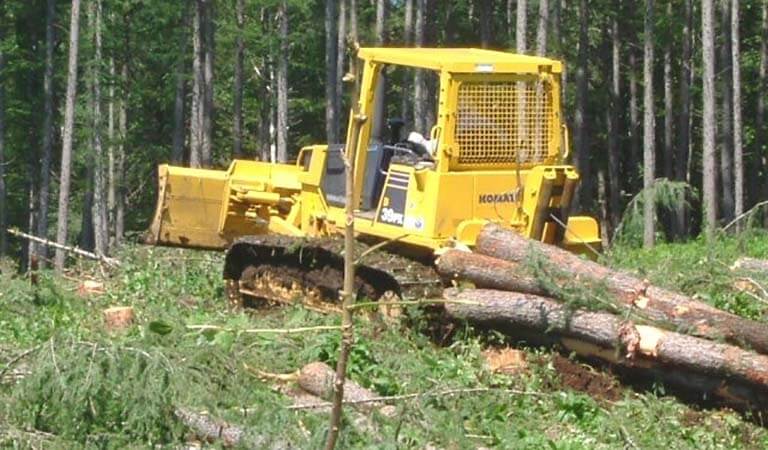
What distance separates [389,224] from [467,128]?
107 cm

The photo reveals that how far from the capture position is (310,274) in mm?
14273

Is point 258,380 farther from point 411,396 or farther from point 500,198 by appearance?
point 500,198

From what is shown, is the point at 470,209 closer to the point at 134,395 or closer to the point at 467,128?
the point at 467,128

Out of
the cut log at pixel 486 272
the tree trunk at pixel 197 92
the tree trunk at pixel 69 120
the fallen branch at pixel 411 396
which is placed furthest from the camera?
the tree trunk at pixel 197 92

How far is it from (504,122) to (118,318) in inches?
144

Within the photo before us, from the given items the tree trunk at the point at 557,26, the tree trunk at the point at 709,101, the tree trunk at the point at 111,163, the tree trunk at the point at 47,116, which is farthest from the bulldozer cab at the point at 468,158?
the tree trunk at the point at 111,163

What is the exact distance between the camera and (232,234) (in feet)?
54.2

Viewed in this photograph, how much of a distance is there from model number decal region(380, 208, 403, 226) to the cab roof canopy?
4.13 ft

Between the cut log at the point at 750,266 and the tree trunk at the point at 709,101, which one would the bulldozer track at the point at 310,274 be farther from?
the tree trunk at the point at 709,101

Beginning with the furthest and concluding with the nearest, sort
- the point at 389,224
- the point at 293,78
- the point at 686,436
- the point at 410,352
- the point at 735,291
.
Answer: the point at 293,78 < the point at 389,224 < the point at 735,291 < the point at 410,352 < the point at 686,436

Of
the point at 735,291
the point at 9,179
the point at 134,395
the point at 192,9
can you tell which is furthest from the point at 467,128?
the point at 9,179

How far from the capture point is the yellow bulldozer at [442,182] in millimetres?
13273

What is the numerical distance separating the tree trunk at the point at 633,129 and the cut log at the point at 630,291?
38756 mm

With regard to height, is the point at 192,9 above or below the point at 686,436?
above
